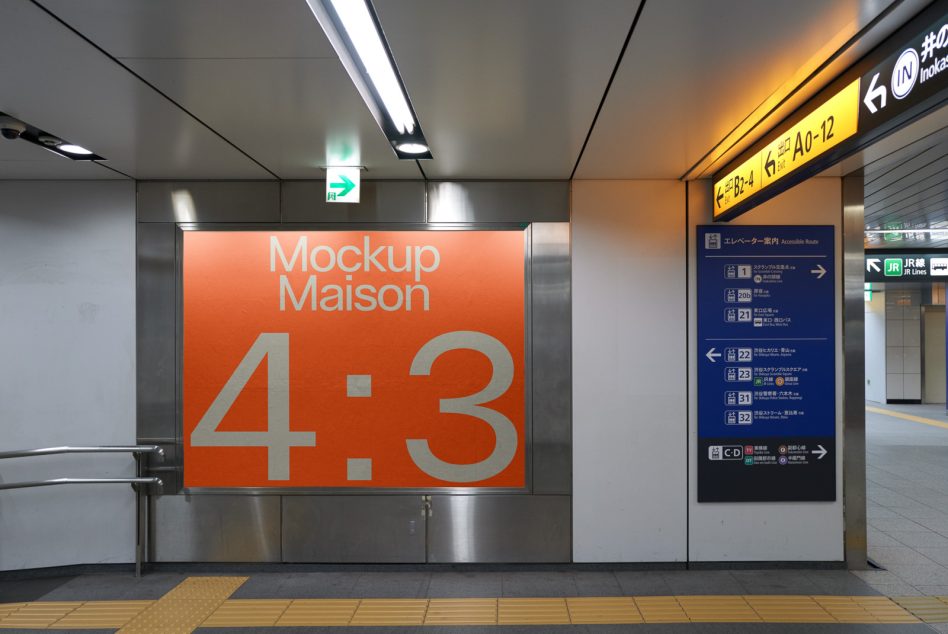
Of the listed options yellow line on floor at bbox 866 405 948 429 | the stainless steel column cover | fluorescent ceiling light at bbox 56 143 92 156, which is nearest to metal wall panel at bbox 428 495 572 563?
the stainless steel column cover

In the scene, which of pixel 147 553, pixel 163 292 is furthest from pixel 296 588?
pixel 163 292

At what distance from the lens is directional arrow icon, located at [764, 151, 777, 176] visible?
3250mm

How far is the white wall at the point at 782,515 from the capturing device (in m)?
4.50

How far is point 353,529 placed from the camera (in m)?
4.59

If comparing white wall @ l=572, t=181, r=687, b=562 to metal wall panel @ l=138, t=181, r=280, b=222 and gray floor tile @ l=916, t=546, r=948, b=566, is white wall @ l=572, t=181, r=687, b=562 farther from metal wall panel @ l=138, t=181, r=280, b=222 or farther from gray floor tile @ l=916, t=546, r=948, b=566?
metal wall panel @ l=138, t=181, r=280, b=222

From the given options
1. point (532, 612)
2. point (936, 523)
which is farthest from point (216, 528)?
point (936, 523)

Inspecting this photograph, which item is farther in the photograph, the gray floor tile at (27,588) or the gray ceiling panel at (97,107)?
the gray floor tile at (27,588)

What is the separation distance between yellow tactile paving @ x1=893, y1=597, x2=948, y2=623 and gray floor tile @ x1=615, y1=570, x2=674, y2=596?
5.16ft

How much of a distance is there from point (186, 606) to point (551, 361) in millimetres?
3188

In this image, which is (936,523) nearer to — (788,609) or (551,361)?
(788,609)

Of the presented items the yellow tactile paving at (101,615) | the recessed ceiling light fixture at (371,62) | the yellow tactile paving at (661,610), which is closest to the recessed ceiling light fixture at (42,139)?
the recessed ceiling light fixture at (371,62)

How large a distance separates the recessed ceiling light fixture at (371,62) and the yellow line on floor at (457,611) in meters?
3.20

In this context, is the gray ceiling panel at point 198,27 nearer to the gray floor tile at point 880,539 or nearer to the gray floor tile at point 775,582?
the gray floor tile at point 775,582

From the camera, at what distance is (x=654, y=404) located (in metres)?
4.57
